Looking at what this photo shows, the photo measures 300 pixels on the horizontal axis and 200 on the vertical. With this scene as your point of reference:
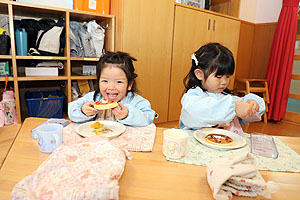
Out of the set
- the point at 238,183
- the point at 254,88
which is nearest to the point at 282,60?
the point at 254,88

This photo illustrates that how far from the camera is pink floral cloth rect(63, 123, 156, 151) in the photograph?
2.65ft

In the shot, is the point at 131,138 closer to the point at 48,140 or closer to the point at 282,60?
the point at 48,140

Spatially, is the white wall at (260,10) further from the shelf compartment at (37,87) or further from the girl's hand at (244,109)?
the girl's hand at (244,109)

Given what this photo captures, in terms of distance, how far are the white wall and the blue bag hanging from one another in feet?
11.2

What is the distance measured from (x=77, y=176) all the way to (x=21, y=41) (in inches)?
78.5

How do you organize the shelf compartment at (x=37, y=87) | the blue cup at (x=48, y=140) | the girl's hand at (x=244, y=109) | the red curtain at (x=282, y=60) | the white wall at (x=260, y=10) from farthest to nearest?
the white wall at (x=260, y=10)
the red curtain at (x=282, y=60)
the shelf compartment at (x=37, y=87)
the girl's hand at (x=244, y=109)
the blue cup at (x=48, y=140)

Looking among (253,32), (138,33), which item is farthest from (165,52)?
(253,32)

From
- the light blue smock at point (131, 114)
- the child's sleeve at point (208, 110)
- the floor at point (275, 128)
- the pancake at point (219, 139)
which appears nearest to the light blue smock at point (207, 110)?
the child's sleeve at point (208, 110)

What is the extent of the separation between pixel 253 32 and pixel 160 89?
2.52 meters

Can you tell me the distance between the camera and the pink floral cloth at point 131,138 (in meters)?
0.81

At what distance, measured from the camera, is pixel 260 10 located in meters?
3.89

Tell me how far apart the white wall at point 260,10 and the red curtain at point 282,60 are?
436 mm

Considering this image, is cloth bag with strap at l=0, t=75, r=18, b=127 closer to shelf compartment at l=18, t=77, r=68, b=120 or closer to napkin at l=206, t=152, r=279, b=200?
shelf compartment at l=18, t=77, r=68, b=120

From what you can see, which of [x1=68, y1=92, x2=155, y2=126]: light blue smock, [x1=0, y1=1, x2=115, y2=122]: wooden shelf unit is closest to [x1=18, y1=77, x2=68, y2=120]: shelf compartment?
[x1=0, y1=1, x2=115, y2=122]: wooden shelf unit
